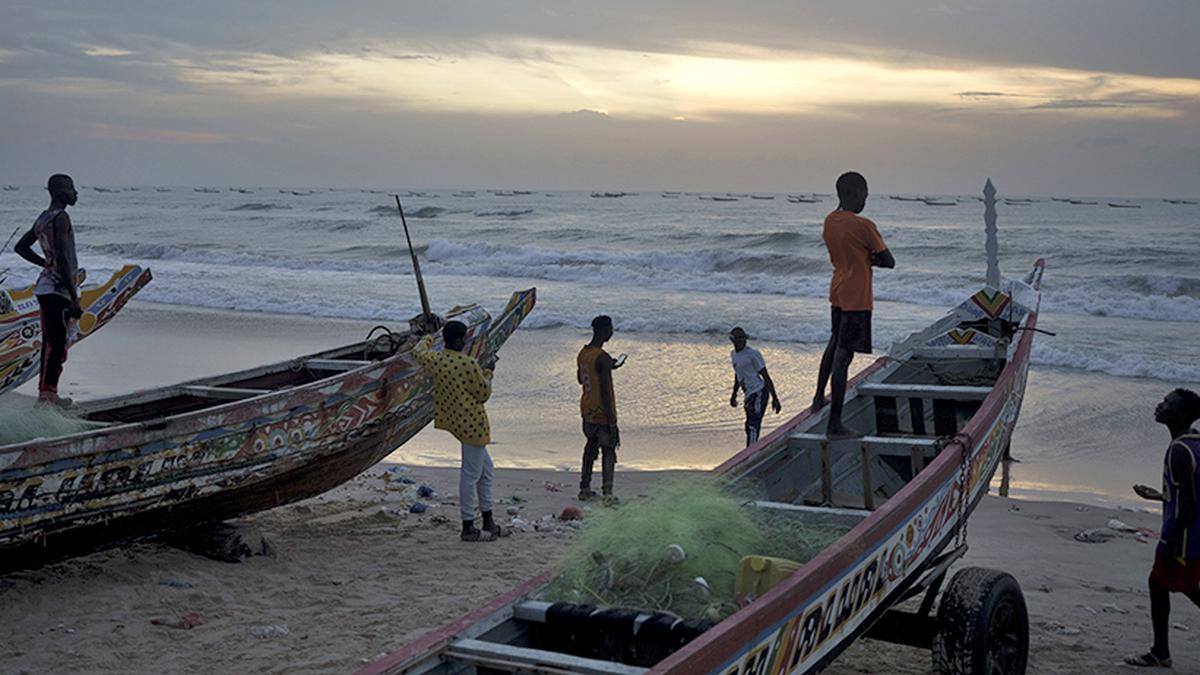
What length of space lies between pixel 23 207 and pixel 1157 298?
78.2 meters

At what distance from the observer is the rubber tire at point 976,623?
496cm

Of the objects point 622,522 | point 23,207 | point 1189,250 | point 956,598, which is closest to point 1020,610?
point 956,598

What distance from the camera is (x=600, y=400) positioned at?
9.07 meters

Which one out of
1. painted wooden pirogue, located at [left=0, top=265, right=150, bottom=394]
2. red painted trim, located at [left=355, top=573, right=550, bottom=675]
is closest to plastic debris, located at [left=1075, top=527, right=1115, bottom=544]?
red painted trim, located at [left=355, top=573, right=550, bottom=675]

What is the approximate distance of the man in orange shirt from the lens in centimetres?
628

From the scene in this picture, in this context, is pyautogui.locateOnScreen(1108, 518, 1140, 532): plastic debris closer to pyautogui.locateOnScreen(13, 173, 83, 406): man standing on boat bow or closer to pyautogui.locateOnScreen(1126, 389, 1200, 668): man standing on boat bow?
pyautogui.locateOnScreen(1126, 389, 1200, 668): man standing on boat bow

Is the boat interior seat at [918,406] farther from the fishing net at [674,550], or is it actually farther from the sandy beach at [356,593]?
the fishing net at [674,550]

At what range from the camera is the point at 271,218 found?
63844 millimetres

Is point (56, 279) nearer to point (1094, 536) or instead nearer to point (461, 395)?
point (461, 395)

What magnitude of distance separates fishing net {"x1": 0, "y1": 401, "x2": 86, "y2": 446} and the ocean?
16.5 feet

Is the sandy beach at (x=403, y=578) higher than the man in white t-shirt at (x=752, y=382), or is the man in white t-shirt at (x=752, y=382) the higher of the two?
the man in white t-shirt at (x=752, y=382)

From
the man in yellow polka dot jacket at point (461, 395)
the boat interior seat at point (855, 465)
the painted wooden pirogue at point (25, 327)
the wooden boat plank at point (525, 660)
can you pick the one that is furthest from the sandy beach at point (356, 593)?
the painted wooden pirogue at point (25, 327)

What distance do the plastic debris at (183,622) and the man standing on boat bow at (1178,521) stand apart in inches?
204

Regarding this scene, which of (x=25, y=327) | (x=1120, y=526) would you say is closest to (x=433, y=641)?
(x=1120, y=526)
